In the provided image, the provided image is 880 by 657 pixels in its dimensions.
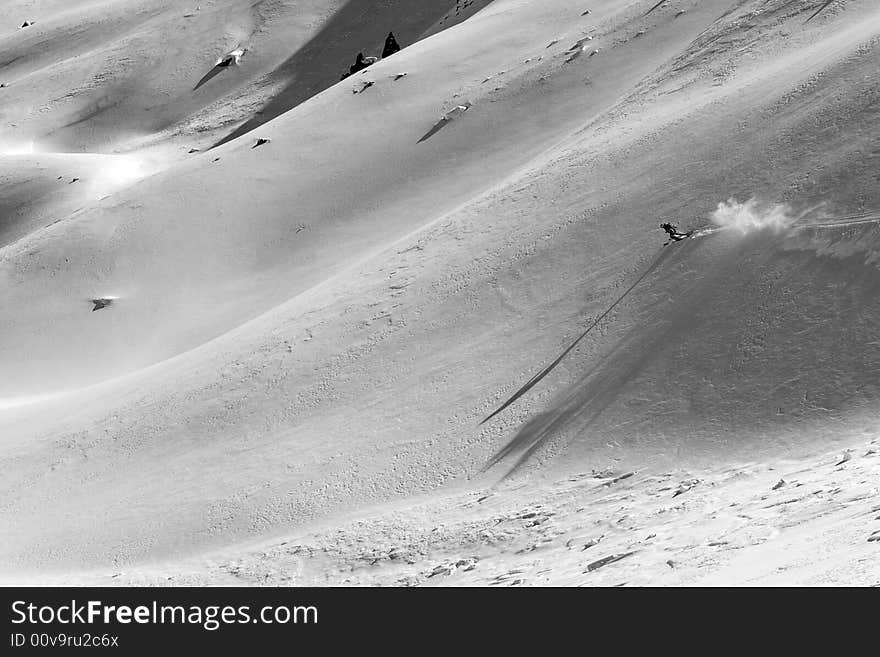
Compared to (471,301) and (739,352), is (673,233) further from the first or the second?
(471,301)

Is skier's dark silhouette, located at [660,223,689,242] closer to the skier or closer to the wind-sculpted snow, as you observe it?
the skier

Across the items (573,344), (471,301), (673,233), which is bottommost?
(573,344)

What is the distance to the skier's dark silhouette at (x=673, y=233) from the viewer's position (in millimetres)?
22355

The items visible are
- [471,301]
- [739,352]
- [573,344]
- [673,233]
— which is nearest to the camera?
[739,352]

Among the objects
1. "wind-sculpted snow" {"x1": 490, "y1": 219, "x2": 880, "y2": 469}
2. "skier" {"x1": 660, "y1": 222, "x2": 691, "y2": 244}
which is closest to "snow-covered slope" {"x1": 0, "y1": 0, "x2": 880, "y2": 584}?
"wind-sculpted snow" {"x1": 490, "y1": 219, "x2": 880, "y2": 469}

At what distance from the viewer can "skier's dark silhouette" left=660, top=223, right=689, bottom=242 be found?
22.4 metres

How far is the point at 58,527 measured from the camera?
21.9 metres

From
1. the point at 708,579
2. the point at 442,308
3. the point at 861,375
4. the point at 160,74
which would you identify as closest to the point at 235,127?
the point at 160,74

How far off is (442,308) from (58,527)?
933 cm

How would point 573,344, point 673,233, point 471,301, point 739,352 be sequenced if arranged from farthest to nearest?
point 471,301 → point 673,233 → point 573,344 → point 739,352

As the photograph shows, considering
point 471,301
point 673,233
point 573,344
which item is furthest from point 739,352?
point 471,301

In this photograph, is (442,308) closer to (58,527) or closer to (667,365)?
(667,365)

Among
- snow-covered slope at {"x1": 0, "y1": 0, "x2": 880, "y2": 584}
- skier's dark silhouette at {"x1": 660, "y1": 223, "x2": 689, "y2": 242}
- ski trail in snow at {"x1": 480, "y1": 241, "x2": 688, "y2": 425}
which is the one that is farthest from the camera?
skier's dark silhouette at {"x1": 660, "y1": 223, "x2": 689, "y2": 242}

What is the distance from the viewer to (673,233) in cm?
2255
